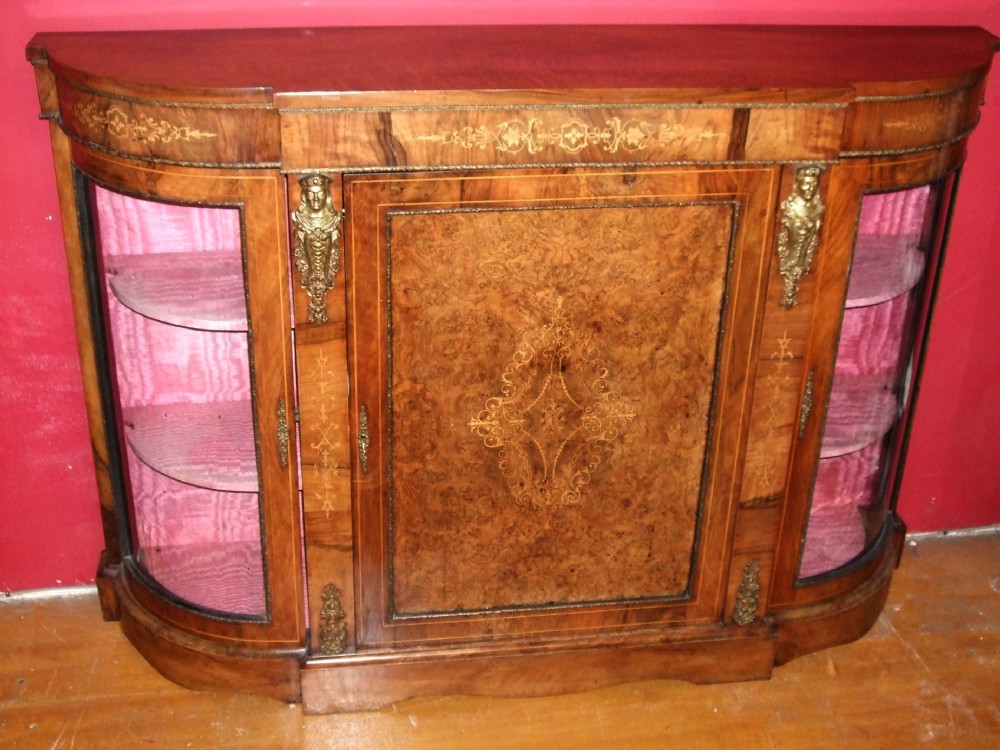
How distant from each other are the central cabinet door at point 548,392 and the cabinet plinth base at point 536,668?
0.05 m

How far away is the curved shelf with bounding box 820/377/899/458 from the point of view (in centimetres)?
281

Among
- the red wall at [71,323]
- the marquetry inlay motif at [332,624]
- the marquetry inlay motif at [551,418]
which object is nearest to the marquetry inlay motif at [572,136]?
the marquetry inlay motif at [551,418]

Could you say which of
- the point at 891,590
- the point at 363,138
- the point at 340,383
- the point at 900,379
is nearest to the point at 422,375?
the point at 340,383

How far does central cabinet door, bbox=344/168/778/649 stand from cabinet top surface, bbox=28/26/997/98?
18 cm

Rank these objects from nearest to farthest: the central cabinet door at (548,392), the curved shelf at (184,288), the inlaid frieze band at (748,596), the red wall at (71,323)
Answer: the central cabinet door at (548,392) → the curved shelf at (184,288) → the red wall at (71,323) → the inlaid frieze band at (748,596)

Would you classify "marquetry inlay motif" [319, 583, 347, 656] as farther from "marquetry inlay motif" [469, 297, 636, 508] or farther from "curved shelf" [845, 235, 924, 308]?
"curved shelf" [845, 235, 924, 308]

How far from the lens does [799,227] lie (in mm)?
2373

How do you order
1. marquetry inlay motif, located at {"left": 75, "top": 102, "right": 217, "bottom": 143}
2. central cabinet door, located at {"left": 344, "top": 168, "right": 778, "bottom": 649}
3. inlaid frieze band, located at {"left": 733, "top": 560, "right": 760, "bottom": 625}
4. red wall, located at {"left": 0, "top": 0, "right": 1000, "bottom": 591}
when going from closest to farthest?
marquetry inlay motif, located at {"left": 75, "top": 102, "right": 217, "bottom": 143}
central cabinet door, located at {"left": 344, "top": 168, "right": 778, "bottom": 649}
red wall, located at {"left": 0, "top": 0, "right": 1000, "bottom": 591}
inlaid frieze band, located at {"left": 733, "top": 560, "right": 760, "bottom": 625}

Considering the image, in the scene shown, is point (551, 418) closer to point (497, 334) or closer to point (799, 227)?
point (497, 334)

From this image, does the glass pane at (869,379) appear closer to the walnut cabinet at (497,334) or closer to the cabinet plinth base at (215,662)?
the walnut cabinet at (497,334)

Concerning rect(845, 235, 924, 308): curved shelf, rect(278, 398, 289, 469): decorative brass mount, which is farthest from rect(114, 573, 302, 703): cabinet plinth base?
rect(845, 235, 924, 308): curved shelf

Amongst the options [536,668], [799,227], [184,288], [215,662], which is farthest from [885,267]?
[215,662]

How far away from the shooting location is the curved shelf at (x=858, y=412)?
9.23ft

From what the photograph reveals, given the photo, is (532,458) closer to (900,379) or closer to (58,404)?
(900,379)
